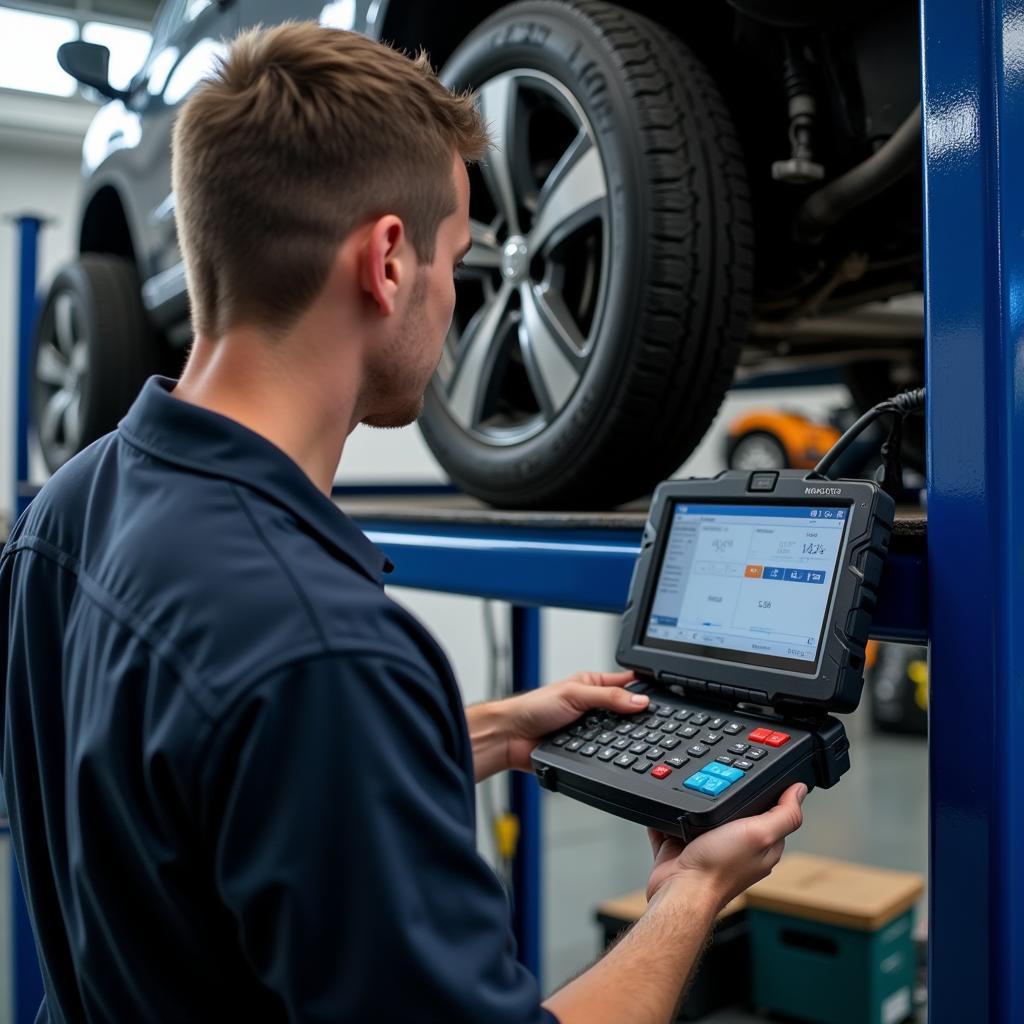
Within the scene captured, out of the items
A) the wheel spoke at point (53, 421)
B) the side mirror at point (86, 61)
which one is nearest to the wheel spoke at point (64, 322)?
the wheel spoke at point (53, 421)

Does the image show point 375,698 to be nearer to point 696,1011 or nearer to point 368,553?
point 368,553

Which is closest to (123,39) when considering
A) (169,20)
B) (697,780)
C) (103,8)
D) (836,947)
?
(103,8)

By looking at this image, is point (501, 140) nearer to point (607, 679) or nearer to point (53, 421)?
point (607, 679)

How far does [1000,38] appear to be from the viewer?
0.75 m

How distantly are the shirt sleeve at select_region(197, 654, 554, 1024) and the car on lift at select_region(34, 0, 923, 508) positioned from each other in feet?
2.24

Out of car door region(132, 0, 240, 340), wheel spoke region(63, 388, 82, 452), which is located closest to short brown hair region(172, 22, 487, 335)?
car door region(132, 0, 240, 340)

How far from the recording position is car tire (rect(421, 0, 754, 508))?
44.9 inches

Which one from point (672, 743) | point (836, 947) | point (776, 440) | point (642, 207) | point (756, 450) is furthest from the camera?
point (756, 450)

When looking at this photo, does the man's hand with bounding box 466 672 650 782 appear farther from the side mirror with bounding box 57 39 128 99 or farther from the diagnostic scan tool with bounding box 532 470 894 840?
the side mirror with bounding box 57 39 128 99

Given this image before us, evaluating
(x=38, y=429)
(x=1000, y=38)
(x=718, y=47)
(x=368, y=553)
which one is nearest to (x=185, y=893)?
(x=368, y=553)

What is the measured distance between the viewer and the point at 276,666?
542 mm

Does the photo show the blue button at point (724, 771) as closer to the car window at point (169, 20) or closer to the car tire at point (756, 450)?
the car window at point (169, 20)

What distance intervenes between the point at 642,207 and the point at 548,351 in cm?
21

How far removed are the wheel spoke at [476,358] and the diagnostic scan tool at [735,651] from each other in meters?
0.45
